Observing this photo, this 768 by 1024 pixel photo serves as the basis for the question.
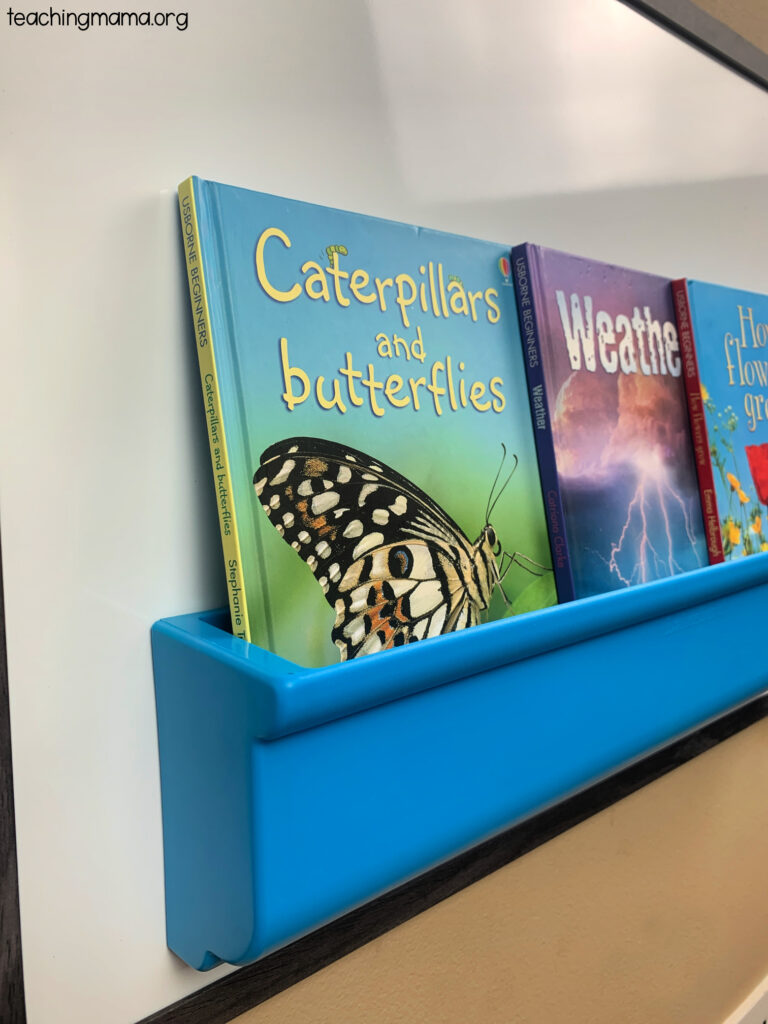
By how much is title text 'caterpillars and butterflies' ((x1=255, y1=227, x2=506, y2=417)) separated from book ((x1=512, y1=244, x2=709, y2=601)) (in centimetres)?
4

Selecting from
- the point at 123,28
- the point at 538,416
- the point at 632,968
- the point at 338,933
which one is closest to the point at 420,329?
the point at 538,416

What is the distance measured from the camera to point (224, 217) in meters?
0.35

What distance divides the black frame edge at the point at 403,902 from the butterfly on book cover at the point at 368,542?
0.20 metres

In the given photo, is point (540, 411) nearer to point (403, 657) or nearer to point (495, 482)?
point (495, 482)

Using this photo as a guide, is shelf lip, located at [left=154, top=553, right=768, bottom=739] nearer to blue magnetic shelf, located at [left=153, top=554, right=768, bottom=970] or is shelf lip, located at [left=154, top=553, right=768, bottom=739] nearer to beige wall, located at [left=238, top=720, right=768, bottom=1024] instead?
blue magnetic shelf, located at [left=153, top=554, right=768, bottom=970]

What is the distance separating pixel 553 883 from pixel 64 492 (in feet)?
1.62

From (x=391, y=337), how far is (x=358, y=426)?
Answer: 0.18ft

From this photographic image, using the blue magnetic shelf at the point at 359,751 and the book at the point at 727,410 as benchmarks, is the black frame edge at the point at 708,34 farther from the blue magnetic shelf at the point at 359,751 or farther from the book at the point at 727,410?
the blue magnetic shelf at the point at 359,751

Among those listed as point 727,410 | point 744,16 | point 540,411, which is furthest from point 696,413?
point 744,16

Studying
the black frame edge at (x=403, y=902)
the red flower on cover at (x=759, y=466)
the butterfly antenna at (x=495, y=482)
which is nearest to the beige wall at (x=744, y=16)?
the red flower on cover at (x=759, y=466)

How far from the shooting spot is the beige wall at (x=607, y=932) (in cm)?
50

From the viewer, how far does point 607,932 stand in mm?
665

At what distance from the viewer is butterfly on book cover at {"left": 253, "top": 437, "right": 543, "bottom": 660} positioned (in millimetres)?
360

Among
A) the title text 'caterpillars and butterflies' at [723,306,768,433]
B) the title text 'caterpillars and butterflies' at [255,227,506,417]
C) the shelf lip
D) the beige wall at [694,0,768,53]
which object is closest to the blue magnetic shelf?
the shelf lip
